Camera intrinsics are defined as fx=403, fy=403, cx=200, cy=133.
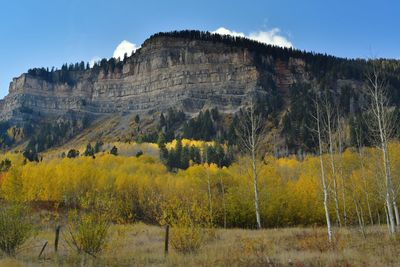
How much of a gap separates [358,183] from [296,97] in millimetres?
142944

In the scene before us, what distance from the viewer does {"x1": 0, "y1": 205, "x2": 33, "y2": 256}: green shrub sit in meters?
15.7

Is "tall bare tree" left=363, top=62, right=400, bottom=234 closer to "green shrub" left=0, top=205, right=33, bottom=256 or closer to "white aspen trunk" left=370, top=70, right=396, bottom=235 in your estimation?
"white aspen trunk" left=370, top=70, right=396, bottom=235

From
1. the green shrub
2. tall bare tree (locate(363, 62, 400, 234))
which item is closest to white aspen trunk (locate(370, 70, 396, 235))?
tall bare tree (locate(363, 62, 400, 234))

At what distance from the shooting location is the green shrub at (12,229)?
15711mm

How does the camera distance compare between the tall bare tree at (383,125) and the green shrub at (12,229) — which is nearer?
the green shrub at (12,229)

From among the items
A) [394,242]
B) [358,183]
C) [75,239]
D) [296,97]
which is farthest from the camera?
[296,97]

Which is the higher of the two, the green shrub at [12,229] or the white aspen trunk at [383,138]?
the white aspen trunk at [383,138]

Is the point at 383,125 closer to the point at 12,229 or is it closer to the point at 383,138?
the point at 383,138

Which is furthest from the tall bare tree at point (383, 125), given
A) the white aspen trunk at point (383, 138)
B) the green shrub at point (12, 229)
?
the green shrub at point (12, 229)

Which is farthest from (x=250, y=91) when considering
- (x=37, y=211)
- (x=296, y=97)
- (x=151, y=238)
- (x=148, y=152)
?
(x=151, y=238)

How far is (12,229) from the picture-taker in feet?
51.7

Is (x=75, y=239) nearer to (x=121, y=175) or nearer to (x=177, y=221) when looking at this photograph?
(x=177, y=221)

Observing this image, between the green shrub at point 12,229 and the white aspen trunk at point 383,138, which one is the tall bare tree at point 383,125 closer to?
the white aspen trunk at point 383,138

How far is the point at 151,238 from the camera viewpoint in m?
28.0
